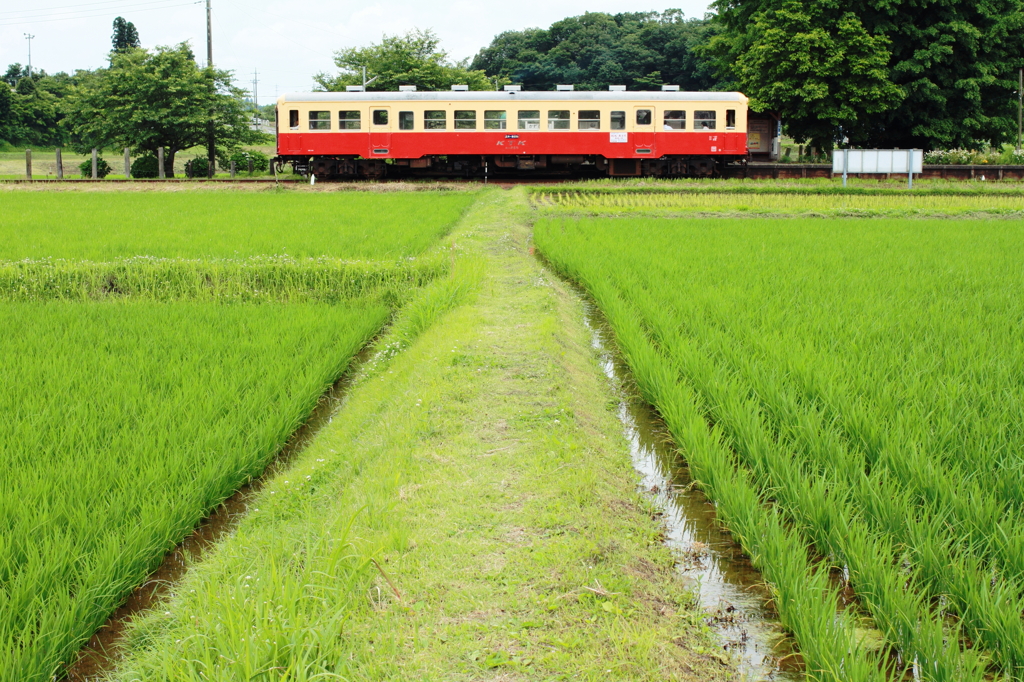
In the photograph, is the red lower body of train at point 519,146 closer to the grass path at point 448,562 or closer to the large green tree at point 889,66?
the large green tree at point 889,66

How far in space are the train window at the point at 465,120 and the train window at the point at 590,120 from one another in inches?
113

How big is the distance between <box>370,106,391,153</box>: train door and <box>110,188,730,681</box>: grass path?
1863 centimetres

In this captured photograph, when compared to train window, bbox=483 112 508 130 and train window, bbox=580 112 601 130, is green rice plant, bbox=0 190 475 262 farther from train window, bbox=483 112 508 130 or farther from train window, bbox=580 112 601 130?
train window, bbox=580 112 601 130

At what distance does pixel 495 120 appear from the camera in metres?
22.8

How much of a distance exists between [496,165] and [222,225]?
13.0 m

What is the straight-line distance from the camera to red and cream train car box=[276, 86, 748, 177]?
22578 millimetres

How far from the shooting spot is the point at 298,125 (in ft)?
75.2

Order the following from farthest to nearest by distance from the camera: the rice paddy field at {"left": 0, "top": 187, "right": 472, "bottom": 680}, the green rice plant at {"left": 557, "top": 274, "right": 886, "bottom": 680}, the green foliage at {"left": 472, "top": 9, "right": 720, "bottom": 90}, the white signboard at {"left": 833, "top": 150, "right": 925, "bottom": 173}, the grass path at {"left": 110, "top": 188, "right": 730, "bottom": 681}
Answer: the green foliage at {"left": 472, "top": 9, "right": 720, "bottom": 90}, the white signboard at {"left": 833, "top": 150, "right": 925, "bottom": 173}, the rice paddy field at {"left": 0, "top": 187, "right": 472, "bottom": 680}, the grass path at {"left": 110, "top": 188, "right": 730, "bottom": 681}, the green rice plant at {"left": 557, "top": 274, "right": 886, "bottom": 680}

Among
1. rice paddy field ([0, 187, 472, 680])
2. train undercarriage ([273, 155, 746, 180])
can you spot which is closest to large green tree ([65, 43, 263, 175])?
train undercarriage ([273, 155, 746, 180])

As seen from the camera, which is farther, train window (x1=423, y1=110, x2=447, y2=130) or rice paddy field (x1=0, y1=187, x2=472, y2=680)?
train window (x1=423, y1=110, x2=447, y2=130)

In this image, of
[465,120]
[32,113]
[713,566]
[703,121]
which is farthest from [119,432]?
[32,113]

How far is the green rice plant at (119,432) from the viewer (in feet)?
8.35

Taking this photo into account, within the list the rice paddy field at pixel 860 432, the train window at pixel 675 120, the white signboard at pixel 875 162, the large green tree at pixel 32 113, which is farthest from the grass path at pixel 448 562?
the large green tree at pixel 32 113

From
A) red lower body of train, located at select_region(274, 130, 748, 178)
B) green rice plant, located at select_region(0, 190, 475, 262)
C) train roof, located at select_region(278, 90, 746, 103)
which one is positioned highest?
train roof, located at select_region(278, 90, 746, 103)
